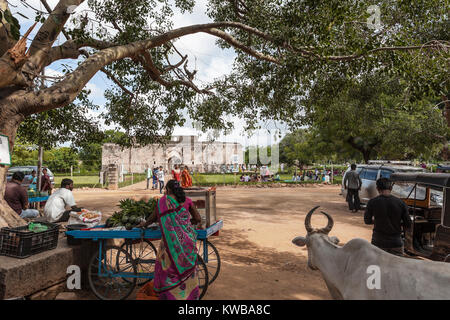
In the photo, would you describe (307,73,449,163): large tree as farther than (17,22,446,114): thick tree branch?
Yes

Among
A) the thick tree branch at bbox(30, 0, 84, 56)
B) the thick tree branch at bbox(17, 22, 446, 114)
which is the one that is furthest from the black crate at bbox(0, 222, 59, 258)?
the thick tree branch at bbox(30, 0, 84, 56)

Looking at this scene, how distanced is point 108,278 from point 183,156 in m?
47.4

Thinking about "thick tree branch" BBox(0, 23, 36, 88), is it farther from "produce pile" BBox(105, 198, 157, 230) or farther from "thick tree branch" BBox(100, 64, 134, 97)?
"thick tree branch" BBox(100, 64, 134, 97)

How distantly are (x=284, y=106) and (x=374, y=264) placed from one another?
21.9ft

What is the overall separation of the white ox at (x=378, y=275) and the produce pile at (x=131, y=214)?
2.66 m

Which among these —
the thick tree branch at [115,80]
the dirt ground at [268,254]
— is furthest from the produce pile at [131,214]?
the thick tree branch at [115,80]

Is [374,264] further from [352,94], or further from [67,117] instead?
[352,94]

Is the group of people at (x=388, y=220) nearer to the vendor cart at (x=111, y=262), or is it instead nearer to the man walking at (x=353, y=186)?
the vendor cart at (x=111, y=262)

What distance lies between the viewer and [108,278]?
4.62 m

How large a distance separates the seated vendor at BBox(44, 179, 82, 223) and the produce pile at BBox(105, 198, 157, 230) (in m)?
1.44

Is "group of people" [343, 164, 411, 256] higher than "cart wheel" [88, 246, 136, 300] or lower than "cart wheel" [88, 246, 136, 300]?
higher

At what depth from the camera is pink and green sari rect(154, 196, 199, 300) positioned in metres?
3.55

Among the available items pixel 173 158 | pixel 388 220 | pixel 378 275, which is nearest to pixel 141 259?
pixel 378 275

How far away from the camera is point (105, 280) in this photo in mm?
4848
